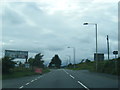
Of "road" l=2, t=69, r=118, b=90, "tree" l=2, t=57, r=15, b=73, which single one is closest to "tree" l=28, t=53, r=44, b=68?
"tree" l=2, t=57, r=15, b=73

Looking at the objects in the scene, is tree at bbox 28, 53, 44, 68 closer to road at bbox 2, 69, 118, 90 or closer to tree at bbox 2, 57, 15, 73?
tree at bbox 2, 57, 15, 73

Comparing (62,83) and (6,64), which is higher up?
(6,64)

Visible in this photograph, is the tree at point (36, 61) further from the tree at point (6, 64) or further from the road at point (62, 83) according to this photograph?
the road at point (62, 83)

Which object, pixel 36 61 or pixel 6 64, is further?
pixel 36 61

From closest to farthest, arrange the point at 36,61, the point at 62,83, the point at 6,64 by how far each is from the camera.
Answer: the point at 62,83
the point at 6,64
the point at 36,61

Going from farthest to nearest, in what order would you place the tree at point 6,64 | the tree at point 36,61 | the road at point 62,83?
the tree at point 36,61 < the tree at point 6,64 < the road at point 62,83

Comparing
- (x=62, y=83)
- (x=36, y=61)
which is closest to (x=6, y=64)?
(x=62, y=83)

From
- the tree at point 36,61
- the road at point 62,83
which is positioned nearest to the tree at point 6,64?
the road at point 62,83

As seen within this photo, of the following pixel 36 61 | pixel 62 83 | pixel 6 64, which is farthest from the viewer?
pixel 36 61

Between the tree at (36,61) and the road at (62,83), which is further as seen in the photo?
the tree at (36,61)

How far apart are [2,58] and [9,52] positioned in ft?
73.1

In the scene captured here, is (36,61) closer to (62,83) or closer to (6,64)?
(6,64)

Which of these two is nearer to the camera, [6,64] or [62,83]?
[62,83]

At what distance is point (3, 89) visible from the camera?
16750mm
